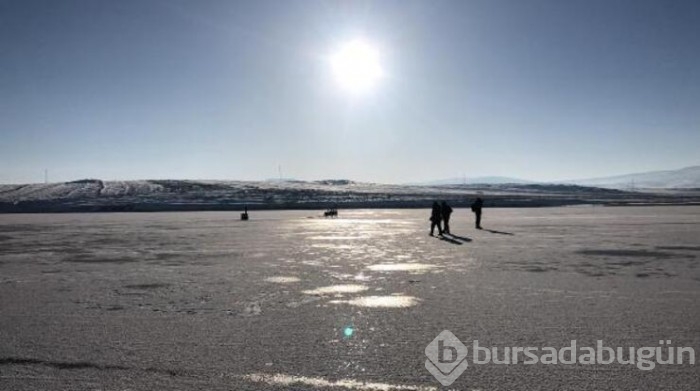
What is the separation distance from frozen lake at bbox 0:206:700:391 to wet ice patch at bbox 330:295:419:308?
31 mm

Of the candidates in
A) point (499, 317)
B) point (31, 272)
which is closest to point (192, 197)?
point (31, 272)

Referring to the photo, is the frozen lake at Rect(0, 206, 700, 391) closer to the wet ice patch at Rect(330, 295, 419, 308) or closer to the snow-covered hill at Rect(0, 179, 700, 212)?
the wet ice patch at Rect(330, 295, 419, 308)

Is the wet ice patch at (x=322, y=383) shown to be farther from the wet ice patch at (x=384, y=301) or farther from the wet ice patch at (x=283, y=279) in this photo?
the wet ice patch at (x=283, y=279)

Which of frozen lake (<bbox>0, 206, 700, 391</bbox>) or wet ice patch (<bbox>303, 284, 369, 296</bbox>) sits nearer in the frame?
frozen lake (<bbox>0, 206, 700, 391</bbox>)

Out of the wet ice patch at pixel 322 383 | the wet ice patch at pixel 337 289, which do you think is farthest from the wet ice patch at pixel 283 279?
the wet ice patch at pixel 322 383

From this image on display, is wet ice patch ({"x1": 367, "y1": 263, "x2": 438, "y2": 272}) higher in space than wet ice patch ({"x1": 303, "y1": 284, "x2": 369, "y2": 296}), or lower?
lower

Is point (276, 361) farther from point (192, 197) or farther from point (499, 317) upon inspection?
point (192, 197)

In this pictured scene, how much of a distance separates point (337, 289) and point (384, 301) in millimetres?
1338

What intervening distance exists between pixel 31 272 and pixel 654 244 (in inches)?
679

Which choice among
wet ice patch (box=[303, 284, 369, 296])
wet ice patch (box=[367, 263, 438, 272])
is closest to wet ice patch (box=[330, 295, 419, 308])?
wet ice patch (box=[303, 284, 369, 296])

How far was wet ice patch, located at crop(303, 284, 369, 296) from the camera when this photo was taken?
9305 millimetres

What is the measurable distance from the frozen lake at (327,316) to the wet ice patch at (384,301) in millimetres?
31

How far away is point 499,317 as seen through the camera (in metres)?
7.29

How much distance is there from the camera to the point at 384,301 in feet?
27.9
